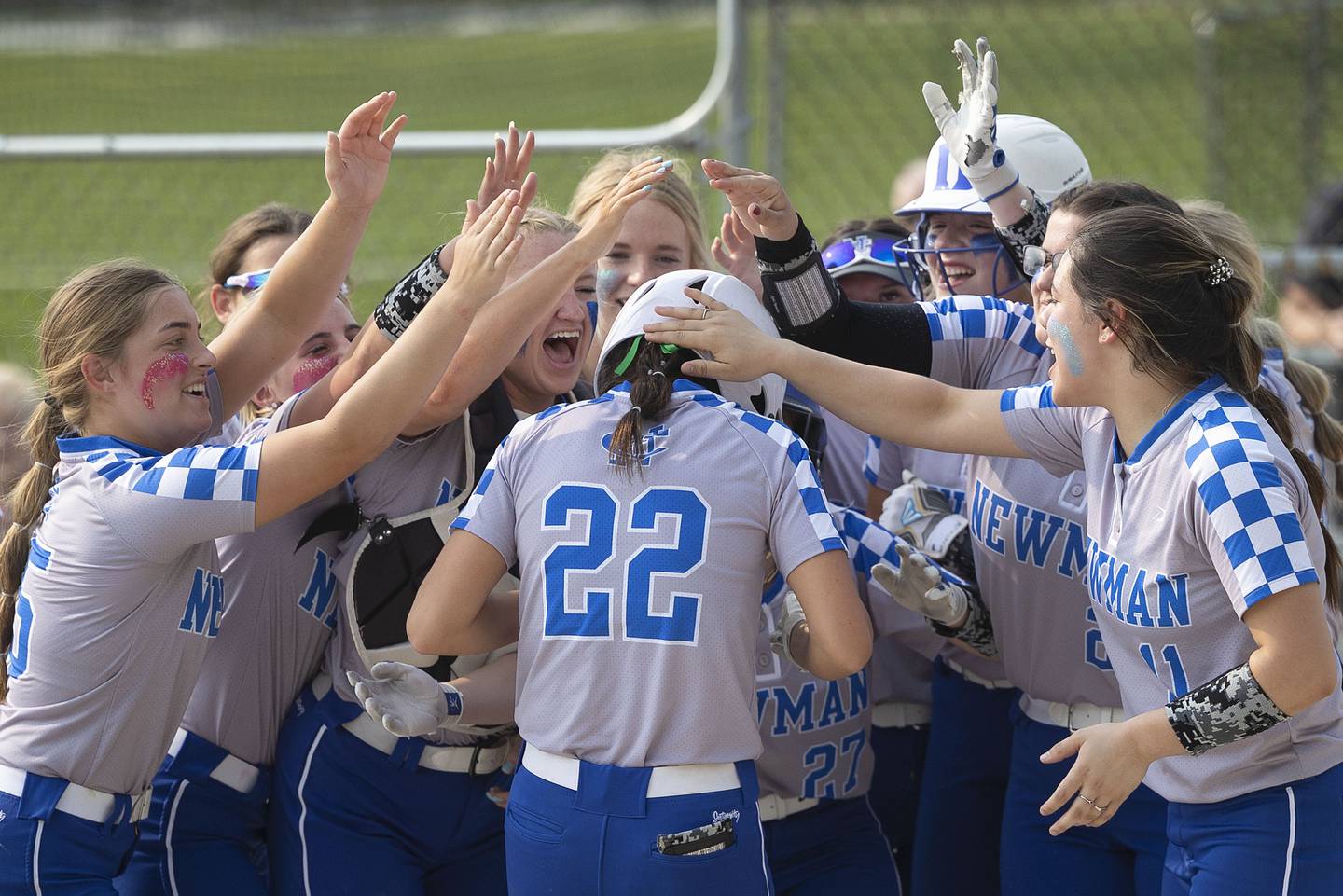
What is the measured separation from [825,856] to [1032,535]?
813mm

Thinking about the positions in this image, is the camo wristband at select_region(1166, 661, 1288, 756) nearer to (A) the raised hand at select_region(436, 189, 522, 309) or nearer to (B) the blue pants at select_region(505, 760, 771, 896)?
(B) the blue pants at select_region(505, 760, 771, 896)

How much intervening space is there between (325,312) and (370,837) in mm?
1169

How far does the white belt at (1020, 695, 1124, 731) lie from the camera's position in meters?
3.08

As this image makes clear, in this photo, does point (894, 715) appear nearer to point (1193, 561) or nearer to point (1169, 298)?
point (1193, 561)

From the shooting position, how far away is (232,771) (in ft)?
10.3

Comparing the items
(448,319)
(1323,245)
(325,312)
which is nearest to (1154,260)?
(448,319)

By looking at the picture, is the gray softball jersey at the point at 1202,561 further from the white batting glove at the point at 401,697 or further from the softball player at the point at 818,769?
the white batting glove at the point at 401,697

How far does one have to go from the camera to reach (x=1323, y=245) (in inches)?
278

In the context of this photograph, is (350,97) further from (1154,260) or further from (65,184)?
(1154,260)

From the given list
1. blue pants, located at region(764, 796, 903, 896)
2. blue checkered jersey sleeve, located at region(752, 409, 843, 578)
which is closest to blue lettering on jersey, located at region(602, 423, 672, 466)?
blue checkered jersey sleeve, located at region(752, 409, 843, 578)

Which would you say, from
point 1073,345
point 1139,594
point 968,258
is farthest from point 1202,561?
point 968,258

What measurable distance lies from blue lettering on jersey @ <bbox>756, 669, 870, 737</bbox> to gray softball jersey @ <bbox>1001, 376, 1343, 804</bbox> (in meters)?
0.67

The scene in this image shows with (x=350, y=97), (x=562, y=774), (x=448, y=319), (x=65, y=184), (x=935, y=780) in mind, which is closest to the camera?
(x=562, y=774)

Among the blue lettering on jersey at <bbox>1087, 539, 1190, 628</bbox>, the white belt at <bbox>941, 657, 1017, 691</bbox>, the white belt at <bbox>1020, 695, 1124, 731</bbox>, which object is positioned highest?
the white belt at <bbox>941, 657, 1017, 691</bbox>
